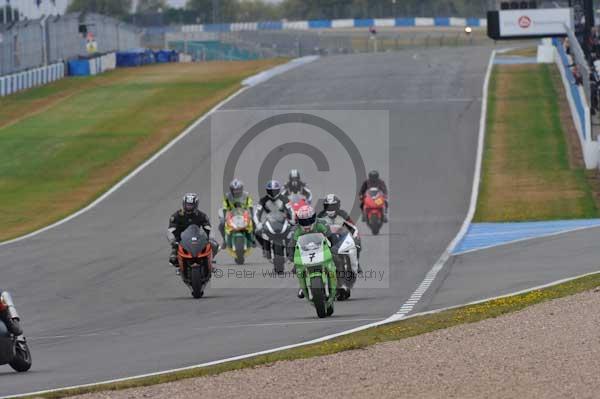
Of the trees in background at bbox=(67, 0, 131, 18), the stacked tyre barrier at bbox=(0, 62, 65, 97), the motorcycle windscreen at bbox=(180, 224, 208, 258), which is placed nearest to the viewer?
the motorcycle windscreen at bbox=(180, 224, 208, 258)

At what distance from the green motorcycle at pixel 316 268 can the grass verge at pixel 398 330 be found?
118 centimetres

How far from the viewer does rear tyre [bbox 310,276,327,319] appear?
1653 cm

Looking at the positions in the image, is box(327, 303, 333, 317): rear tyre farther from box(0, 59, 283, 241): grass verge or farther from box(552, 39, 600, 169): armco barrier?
box(552, 39, 600, 169): armco barrier

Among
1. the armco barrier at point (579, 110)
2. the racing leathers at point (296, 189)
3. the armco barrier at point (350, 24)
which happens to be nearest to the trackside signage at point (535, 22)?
the armco barrier at point (579, 110)

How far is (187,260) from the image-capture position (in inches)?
793

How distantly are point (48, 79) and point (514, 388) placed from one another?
195 ft

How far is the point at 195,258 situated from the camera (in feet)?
65.9

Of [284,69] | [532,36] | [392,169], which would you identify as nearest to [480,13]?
[284,69]

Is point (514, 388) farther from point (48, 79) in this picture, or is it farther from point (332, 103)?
point (48, 79)

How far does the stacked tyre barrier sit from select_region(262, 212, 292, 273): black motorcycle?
4165 centimetres

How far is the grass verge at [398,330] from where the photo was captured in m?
12.7

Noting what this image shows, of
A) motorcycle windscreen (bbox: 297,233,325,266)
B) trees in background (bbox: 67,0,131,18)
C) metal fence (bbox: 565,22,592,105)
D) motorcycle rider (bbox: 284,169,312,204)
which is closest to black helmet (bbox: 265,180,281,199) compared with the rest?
motorcycle rider (bbox: 284,169,312,204)

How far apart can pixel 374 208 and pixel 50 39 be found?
46.6 metres

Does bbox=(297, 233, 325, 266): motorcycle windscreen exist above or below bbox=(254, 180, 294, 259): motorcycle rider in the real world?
above
